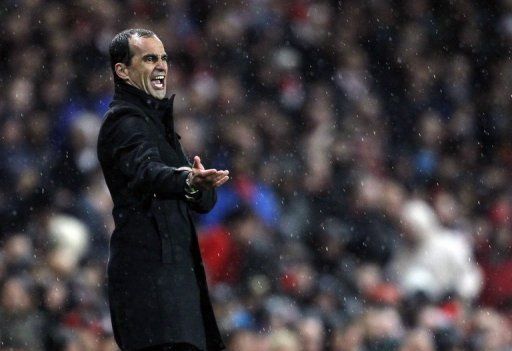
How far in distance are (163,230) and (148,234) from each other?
5cm

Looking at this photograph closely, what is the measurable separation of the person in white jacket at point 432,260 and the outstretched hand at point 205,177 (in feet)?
15.8

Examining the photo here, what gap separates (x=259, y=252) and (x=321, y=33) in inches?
112

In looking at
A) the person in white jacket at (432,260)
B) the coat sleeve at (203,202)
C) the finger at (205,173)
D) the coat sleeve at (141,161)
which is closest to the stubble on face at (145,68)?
the coat sleeve at (141,161)

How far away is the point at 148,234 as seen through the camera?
4.21 meters

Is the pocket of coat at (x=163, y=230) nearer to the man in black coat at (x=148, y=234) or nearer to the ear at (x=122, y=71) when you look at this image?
the man in black coat at (x=148, y=234)

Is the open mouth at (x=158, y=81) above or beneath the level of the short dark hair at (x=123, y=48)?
beneath

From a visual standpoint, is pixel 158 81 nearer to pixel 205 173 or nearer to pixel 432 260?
pixel 205 173

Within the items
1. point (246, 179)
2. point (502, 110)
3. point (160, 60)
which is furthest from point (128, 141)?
point (502, 110)

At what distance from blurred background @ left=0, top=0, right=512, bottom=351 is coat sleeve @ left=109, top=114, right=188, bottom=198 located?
3.30 meters

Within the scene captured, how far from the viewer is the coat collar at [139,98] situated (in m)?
4.30

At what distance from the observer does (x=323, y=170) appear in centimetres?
933

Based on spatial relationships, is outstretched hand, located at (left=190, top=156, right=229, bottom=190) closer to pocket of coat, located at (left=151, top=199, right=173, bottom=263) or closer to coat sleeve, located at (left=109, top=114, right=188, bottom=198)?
coat sleeve, located at (left=109, top=114, right=188, bottom=198)

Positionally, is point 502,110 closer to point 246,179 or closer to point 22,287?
point 246,179

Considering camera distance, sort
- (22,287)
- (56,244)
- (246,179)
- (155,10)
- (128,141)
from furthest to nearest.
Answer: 1. (155,10)
2. (246,179)
3. (56,244)
4. (22,287)
5. (128,141)
